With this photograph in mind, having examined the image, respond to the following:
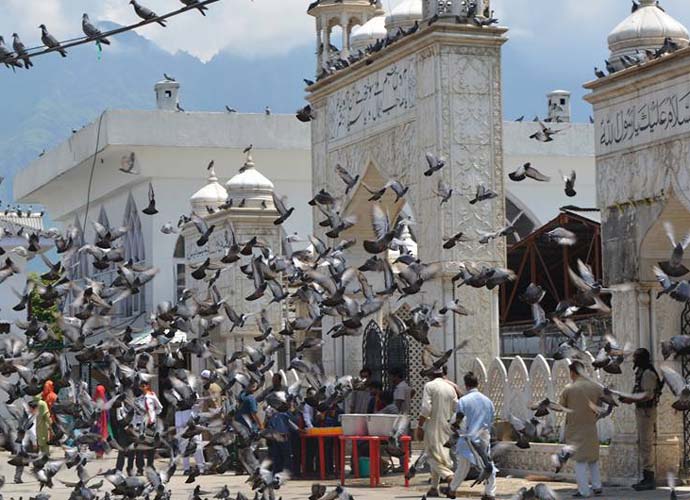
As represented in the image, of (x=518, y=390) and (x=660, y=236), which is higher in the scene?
(x=660, y=236)

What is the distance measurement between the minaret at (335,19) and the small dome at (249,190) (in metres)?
3.44

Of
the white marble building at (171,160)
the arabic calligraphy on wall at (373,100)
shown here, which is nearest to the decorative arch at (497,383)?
the arabic calligraphy on wall at (373,100)

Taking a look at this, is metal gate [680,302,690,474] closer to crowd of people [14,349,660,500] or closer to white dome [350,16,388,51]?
crowd of people [14,349,660,500]

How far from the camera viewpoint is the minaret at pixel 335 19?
70.5ft

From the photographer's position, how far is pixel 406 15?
18.9 m

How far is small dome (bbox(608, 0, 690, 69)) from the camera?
15078mm

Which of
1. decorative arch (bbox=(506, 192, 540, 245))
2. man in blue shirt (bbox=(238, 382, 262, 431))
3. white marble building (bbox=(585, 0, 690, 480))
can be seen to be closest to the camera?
white marble building (bbox=(585, 0, 690, 480))

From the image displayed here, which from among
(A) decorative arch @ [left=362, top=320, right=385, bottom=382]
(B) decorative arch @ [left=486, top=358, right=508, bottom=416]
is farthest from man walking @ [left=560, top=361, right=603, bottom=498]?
(A) decorative arch @ [left=362, top=320, right=385, bottom=382]

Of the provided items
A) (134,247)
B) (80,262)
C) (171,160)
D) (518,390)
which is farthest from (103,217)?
(518,390)

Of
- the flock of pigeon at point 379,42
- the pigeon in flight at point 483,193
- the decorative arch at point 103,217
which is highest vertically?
the flock of pigeon at point 379,42

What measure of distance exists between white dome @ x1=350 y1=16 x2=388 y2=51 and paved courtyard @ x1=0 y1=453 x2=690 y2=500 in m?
6.00

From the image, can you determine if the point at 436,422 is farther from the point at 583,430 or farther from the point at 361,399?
the point at 361,399

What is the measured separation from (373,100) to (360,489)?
5.68 meters

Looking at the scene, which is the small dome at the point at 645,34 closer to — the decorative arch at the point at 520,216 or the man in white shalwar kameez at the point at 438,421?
the man in white shalwar kameez at the point at 438,421
